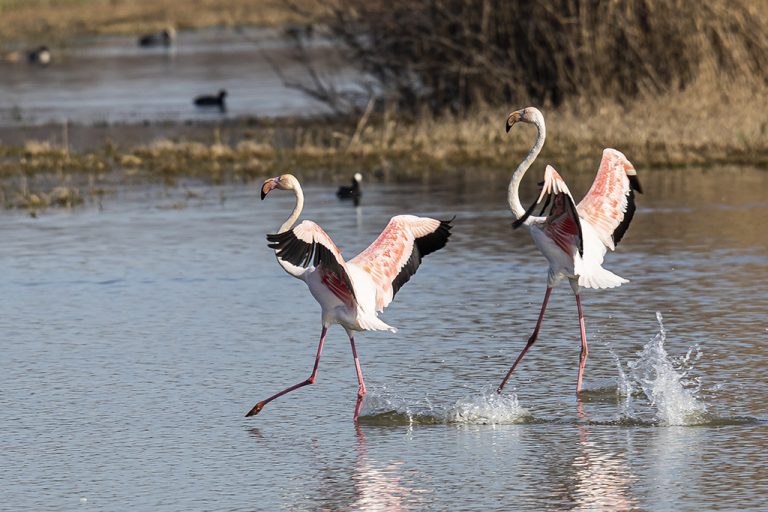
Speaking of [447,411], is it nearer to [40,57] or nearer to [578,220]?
[578,220]

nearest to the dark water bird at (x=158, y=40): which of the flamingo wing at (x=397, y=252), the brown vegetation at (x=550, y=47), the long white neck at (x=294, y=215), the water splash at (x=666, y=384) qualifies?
the brown vegetation at (x=550, y=47)

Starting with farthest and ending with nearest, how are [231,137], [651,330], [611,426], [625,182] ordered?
[231,137] → [651,330] → [625,182] → [611,426]

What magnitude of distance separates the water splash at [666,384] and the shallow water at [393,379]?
0.02 m

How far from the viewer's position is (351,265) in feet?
27.2

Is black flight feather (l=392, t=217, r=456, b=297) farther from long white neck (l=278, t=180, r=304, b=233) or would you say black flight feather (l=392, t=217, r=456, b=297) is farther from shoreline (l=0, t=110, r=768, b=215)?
shoreline (l=0, t=110, r=768, b=215)

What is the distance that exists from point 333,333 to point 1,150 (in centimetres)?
1363

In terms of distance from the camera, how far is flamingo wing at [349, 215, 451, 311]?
334 inches

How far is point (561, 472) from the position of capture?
23.4 feet

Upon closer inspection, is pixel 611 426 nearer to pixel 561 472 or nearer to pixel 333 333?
pixel 561 472

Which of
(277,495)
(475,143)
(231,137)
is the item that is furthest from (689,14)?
(277,495)

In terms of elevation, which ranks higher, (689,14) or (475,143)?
(689,14)

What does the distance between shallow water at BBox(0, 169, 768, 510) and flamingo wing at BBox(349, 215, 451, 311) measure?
0.67 meters

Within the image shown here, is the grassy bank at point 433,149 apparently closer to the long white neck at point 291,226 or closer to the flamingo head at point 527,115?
the flamingo head at point 527,115

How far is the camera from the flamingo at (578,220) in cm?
851
